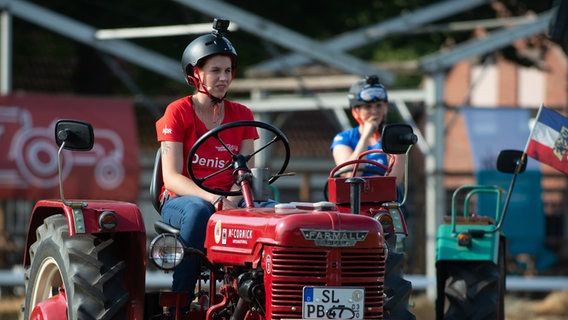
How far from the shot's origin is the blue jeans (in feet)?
25.6

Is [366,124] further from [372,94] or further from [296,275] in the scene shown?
[296,275]

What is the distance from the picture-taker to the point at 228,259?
24.4 feet

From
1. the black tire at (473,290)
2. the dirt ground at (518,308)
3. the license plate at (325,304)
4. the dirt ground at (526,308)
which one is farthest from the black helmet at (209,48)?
the dirt ground at (526,308)

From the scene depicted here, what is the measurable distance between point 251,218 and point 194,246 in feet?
2.00

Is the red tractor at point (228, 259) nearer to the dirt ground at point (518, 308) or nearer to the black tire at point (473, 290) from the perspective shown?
the black tire at point (473, 290)

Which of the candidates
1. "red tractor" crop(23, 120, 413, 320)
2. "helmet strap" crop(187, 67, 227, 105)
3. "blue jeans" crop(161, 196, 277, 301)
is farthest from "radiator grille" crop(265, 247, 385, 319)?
"helmet strap" crop(187, 67, 227, 105)

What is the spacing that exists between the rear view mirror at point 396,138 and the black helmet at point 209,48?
1.05m

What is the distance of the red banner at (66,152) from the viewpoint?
16703 mm

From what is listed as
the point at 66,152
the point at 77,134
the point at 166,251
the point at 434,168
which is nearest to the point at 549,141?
the point at 166,251

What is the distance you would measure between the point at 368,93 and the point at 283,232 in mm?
3571

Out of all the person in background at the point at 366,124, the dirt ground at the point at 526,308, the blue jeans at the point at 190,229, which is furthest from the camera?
the dirt ground at the point at 526,308

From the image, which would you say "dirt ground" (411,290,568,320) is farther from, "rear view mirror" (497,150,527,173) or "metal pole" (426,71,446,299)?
"rear view mirror" (497,150,527,173)

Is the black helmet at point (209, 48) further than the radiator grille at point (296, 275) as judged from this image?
Yes

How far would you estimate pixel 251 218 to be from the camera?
737cm
